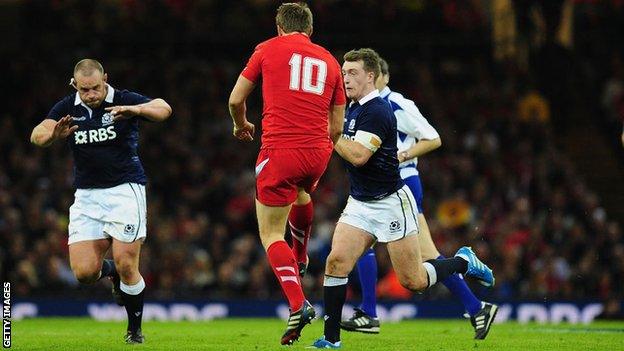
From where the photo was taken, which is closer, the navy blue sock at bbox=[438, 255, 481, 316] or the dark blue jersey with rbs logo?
the dark blue jersey with rbs logo

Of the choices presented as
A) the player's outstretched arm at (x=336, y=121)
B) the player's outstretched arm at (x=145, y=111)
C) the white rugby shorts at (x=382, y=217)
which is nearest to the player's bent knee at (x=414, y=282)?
the white rugby shorts at (x=382, y=217)

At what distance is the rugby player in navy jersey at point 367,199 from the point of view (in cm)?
980

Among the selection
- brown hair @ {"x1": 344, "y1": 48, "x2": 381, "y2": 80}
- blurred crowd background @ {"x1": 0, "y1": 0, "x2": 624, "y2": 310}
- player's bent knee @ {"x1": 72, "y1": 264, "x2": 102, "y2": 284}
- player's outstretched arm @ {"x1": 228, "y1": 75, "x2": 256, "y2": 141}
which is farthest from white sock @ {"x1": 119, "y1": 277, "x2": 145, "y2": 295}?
blurred crowd background @ {"x1": 0, "y1": 0, "x2": 624, "y2": 310}

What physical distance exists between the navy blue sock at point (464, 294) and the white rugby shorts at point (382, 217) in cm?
180

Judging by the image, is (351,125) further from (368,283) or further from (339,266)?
(368,283)

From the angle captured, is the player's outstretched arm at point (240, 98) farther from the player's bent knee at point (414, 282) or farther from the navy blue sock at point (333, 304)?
the player's bent knee at point (414, 282)

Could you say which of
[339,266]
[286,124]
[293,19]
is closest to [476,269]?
Answer: [339,266]

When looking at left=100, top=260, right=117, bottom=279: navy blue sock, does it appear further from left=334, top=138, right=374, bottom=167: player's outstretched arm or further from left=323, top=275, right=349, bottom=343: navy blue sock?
left=334, top=138, right=374, bottom=167: player's outstretched arm

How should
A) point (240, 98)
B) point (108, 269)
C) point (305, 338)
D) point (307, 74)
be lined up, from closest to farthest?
point (240, 98) → point (307, 74) → point (108, 269) → point (305, 338)

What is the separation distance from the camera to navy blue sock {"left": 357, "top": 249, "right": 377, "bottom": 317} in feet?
39.3

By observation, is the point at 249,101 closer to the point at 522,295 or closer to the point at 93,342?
the point at 522,295

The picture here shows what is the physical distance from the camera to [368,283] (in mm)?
12031

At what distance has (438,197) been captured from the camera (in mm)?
22375

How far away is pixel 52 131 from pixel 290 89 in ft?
6.95
